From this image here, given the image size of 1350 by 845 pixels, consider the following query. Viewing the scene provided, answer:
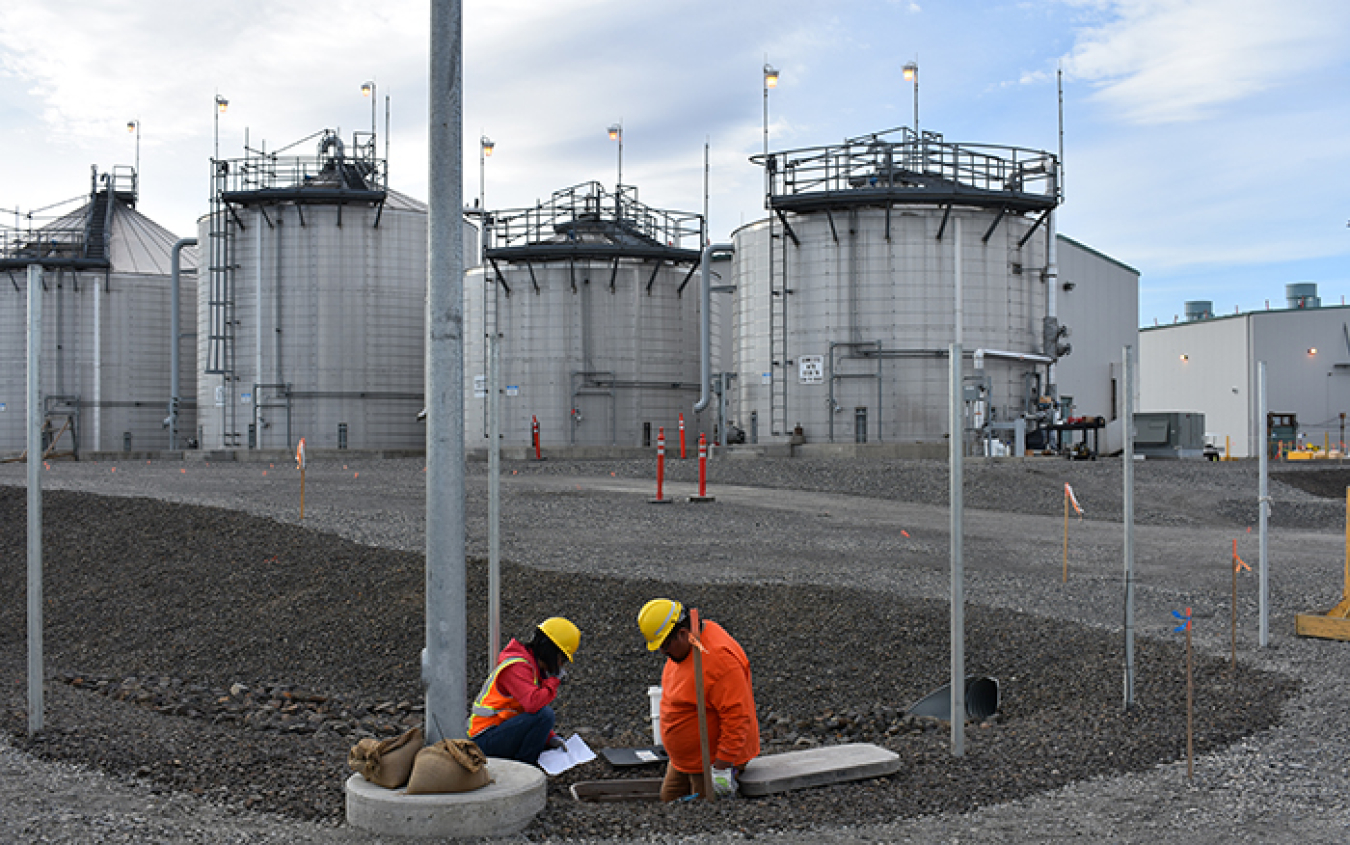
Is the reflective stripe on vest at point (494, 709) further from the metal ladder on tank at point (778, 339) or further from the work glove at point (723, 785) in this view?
the metal ladder on tank at point (778, 339)

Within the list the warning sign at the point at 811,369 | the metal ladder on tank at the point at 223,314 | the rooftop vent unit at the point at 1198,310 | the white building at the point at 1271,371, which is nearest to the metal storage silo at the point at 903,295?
the warning sign at the point at 811,369

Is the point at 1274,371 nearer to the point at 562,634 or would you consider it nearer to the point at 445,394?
the point at 562,634

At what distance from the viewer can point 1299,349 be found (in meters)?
55.9

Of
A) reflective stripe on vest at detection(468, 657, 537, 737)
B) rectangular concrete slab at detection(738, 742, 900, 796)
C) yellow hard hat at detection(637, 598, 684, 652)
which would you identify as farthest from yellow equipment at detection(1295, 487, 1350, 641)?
reflective stripe on vest at detection(468, 657, 537, 737)

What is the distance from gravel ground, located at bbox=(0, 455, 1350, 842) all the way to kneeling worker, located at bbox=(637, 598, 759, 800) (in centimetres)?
46

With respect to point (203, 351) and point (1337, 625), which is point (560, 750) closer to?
point (1337, 625)

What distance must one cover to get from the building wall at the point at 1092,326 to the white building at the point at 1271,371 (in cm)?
1108

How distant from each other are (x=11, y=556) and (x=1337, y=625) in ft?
48.7

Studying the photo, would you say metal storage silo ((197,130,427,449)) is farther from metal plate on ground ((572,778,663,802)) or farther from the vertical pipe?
metal plate on ground ((572,778,663,802))

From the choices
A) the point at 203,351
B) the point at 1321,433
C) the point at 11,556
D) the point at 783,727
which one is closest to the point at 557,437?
the point at 203,351

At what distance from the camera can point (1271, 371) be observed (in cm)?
5688

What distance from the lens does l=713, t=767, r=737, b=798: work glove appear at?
19.6 feet

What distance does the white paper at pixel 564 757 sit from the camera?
6594 mm

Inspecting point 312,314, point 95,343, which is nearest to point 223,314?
point 312,314
